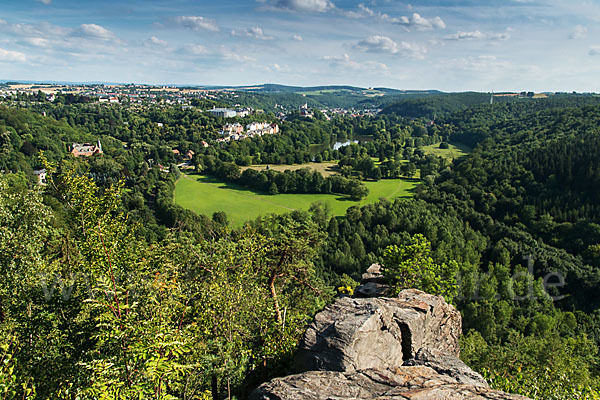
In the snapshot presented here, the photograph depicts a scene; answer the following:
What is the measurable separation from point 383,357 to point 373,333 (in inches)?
32.3

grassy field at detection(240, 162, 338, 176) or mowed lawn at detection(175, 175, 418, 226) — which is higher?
grassy field at detection(240, 162, 338, 176)

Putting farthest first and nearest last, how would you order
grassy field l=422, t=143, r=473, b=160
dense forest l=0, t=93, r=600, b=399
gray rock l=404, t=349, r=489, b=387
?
grassy field l=422, t=143, r=473, b=160 → gray rock l=404, t=349, r=489, b=387 → dense forest l=0, t=93, r=600, b=399

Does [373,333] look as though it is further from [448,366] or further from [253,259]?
[253,259]

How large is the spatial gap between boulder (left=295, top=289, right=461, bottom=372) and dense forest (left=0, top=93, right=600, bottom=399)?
3.86 ft

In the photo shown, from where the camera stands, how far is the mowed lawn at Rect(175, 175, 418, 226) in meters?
65.9

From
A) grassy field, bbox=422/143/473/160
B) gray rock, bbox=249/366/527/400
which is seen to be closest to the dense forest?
gray rock, bbox=249/366/527/400

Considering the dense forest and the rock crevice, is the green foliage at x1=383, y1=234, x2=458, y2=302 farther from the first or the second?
the rock crevice

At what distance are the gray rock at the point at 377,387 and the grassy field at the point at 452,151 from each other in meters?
108

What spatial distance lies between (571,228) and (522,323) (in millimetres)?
23697

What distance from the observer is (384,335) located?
1134cm

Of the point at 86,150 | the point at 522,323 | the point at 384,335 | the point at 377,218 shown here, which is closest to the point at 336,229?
the point at 377,218

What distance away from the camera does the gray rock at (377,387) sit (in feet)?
23.9

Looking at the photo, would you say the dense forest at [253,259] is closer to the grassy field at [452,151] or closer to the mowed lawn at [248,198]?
the mowed lawn at [248,198]

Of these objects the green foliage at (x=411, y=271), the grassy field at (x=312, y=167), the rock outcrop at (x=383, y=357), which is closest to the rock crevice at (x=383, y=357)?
the rock outcrop at (x=383, y=357)
